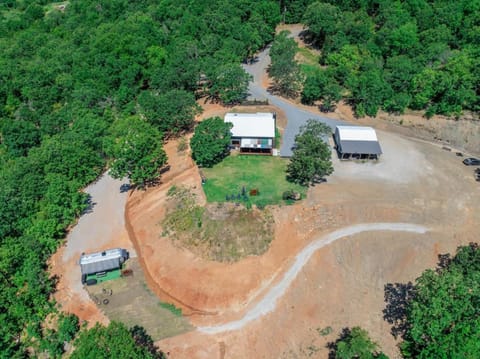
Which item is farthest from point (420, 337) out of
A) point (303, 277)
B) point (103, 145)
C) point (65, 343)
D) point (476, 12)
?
point (476, 12)

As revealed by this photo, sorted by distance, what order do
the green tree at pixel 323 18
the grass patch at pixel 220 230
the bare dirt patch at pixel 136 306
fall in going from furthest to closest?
the green tree at pixel 323 18
the grass patch at pixel 220 230
the bare dirt patch at pixel 136 306

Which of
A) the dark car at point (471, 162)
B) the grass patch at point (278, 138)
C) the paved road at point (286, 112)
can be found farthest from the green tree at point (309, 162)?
the dark car at point (471, 162)

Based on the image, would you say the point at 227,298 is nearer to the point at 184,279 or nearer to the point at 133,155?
the point at 184,279

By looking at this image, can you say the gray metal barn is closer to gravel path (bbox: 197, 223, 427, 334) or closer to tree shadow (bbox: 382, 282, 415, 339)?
gravel path (bbox: 197, 223, 427, 334)

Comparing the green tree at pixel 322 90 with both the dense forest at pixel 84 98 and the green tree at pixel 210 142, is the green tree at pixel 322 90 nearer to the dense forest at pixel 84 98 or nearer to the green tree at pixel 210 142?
the dense forest at pixel 84 98

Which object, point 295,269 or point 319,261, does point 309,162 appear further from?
point 295,269


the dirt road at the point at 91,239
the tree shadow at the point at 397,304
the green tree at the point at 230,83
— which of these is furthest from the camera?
the green tree at the point at 230,83
